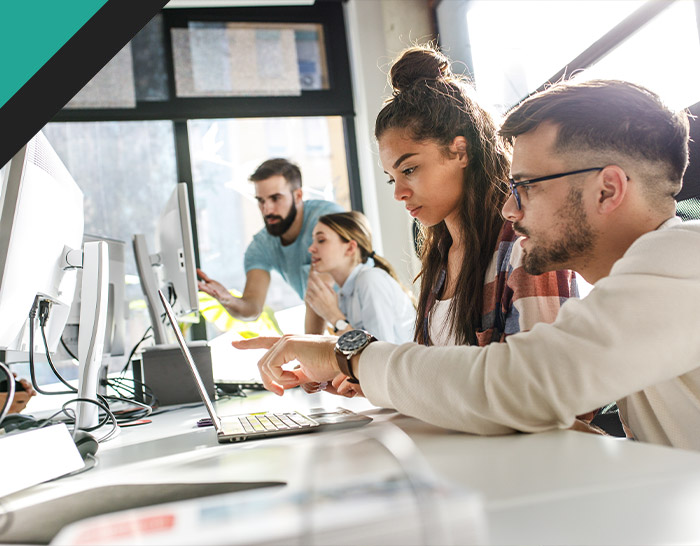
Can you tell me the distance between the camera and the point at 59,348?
176cm

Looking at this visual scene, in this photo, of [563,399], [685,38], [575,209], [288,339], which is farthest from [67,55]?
[685,38]

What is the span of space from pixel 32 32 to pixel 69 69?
6 cm

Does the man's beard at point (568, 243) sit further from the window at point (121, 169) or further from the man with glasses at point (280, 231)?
the window at point (121, 169)

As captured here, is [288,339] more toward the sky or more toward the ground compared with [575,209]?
more toward the ground

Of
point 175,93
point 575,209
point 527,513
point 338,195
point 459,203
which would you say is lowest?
point 527,513

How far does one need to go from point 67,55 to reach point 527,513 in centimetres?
58

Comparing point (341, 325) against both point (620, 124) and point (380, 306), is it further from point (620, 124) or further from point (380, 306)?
point (620, 124)

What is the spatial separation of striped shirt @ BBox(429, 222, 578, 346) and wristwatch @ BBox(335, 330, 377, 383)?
41 cm

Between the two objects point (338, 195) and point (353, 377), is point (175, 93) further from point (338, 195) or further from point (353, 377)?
point (353, 377)

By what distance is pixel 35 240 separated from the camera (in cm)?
100

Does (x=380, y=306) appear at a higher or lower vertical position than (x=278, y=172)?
lower

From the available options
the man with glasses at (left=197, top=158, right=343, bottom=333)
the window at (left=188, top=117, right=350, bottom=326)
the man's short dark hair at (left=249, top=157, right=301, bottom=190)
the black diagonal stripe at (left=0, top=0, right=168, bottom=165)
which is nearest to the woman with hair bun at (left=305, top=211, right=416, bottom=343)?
the man with glasses at (left=197, top=158, right=343, bottom=333)

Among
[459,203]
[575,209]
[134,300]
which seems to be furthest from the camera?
[134,300]

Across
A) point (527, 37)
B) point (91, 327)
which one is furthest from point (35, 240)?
point (527, 37)
